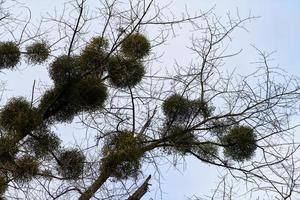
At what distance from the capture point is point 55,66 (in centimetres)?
610

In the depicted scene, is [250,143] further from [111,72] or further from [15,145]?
[15,145]

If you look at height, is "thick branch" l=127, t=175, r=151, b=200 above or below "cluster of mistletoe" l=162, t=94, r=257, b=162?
below

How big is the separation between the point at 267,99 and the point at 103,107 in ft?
4.74

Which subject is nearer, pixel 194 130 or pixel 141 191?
pixel 141 191

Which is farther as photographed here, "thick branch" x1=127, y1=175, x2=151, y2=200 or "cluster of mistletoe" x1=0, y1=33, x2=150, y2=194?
"cluster of mistletoe" x1=0, y1=33, x2=150, y2=194

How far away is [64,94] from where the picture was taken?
6051 mm

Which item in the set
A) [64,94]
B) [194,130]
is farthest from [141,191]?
[64,94]

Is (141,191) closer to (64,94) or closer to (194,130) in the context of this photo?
(194,130)

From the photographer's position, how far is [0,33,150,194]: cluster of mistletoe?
5902 millimetres

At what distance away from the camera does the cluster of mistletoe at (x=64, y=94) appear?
19.4 ft

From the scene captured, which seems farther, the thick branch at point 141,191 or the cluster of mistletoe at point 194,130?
the cluster of mistletoe at point 194,130

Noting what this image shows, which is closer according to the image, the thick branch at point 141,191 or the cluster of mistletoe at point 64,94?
the thick branch at point 141,191

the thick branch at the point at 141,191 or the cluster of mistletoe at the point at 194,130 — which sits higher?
the cluster of mistletoe at the point at 194,130

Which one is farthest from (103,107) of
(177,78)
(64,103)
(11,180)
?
(11,180)
